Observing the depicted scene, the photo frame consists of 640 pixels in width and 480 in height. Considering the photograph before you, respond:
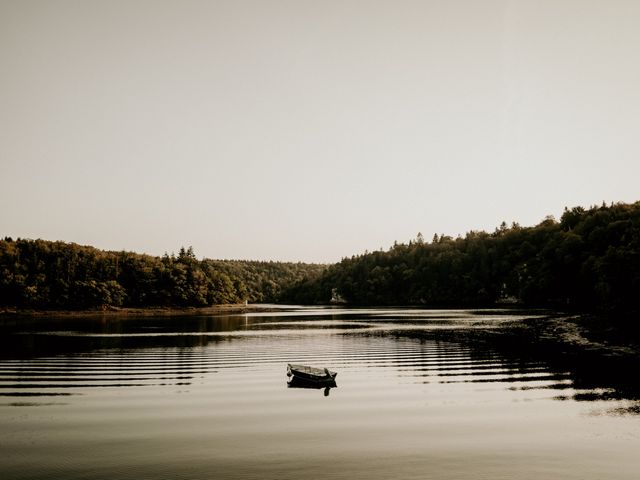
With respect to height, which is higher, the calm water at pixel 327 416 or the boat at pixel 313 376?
the boat at pixel 313 376

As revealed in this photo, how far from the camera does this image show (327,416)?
31609mm

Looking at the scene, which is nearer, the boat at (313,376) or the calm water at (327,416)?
the calm water at (327,416)

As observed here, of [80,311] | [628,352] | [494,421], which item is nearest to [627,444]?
[494,421]

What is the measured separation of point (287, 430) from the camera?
28.2m

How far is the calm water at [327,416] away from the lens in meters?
22.7

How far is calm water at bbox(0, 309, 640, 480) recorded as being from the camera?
2267 centimetres

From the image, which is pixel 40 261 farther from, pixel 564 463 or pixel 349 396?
pixel 564 463

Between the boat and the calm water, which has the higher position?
the boat

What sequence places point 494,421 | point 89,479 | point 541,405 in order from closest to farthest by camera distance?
point 89,479 → point 494,421 → point 541,405

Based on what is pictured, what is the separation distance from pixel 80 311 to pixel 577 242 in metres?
162

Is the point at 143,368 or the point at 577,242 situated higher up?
the point at 577,242

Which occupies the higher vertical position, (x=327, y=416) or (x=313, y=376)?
(x=313, y=376)

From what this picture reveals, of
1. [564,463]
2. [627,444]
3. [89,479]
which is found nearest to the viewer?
[89,479]

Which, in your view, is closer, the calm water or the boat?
the calm water
